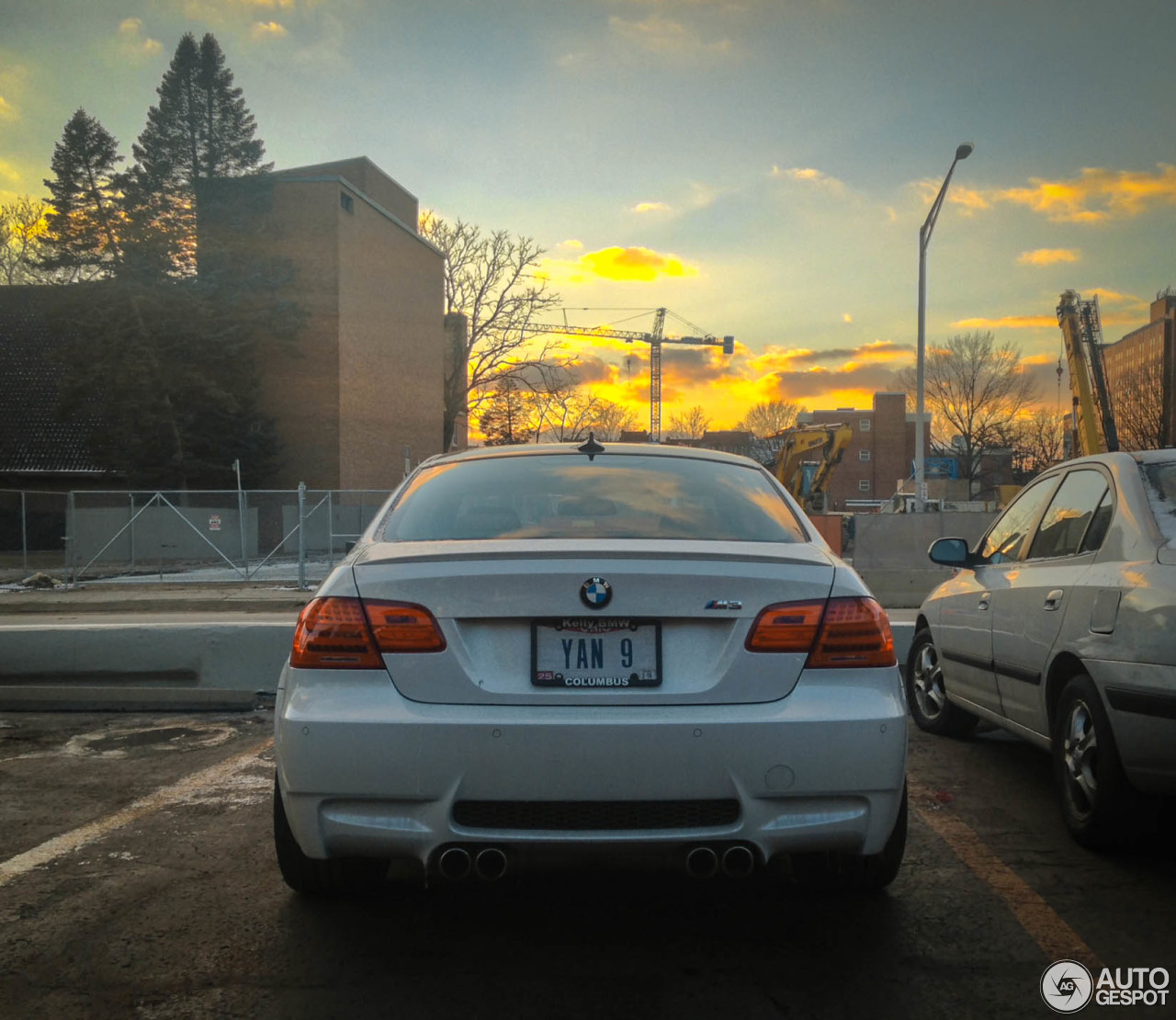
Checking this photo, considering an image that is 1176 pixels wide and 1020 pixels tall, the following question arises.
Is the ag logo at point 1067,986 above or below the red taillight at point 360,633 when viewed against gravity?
below

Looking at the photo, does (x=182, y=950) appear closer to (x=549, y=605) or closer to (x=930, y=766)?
(x=549, y=605)

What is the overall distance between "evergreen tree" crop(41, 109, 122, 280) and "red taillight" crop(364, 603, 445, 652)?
38.5 meters

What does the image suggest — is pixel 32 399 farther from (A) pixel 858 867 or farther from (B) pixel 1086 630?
(A) pixel 858 867

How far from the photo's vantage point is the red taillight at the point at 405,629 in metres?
3.12

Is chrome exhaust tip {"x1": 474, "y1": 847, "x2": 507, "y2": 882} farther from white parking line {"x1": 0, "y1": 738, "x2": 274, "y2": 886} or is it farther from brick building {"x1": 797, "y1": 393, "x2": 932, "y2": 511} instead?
brick building {"x1": 797, "y1": 393, "x2": 932, "y2": 511}

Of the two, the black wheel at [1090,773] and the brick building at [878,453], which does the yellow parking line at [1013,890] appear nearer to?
the black wheel at [1090,773]

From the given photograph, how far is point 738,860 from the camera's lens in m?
3.05

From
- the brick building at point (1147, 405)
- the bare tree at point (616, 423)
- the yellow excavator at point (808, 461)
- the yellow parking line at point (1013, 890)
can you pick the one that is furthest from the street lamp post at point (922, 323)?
the bare tree at point (616, 423)

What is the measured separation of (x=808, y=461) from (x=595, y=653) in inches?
1297

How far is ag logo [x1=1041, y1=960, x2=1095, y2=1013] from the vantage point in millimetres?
2959

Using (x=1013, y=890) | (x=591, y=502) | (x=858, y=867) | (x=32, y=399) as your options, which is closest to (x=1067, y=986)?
(x=858, y=867)

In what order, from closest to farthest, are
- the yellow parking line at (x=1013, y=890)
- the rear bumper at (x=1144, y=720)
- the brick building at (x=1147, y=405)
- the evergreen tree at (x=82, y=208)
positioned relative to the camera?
the yellow parking line at (x=1013, y=890)
the rear bumper at (x=1144, y=720)
the evergreen tree at (x=82, y=208)
the brick building at (x=1147, y=405)

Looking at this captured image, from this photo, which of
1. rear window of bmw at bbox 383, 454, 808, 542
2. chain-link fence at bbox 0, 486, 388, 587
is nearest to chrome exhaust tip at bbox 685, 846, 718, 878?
rear window of bmw at bbox 383, 454, 808, 542

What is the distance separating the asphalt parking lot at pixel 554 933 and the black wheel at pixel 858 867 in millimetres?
79
